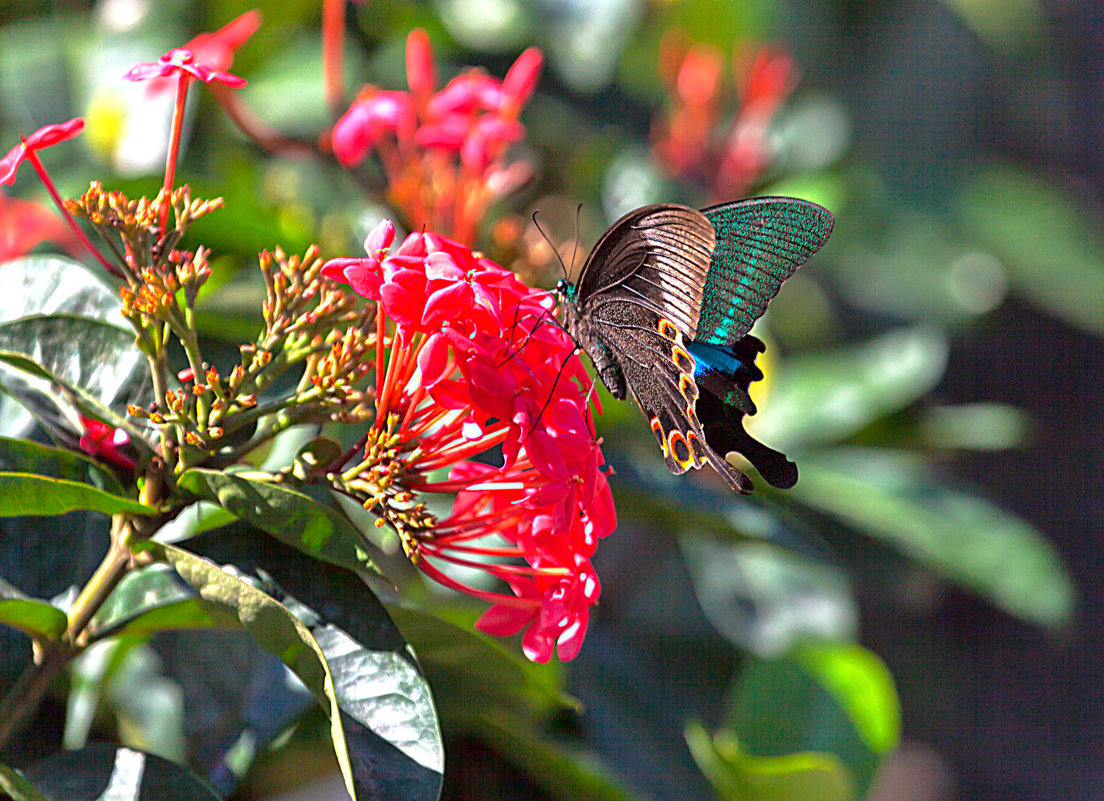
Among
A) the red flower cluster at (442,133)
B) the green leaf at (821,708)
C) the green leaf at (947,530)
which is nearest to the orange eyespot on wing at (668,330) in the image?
the red flower cluster at (442,133)

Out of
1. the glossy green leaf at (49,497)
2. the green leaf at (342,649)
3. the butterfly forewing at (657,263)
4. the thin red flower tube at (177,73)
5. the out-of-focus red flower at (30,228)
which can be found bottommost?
the green leaf at (342,649)

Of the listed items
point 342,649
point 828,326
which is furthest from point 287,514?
point 828,326

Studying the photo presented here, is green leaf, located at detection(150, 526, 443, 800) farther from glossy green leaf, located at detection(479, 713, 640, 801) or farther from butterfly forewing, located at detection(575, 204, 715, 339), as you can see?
glossy green leaf, located at detection(479, 713, 640, 801)

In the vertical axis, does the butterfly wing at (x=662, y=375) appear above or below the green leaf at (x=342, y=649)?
above

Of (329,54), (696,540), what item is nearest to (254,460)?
(329,54)

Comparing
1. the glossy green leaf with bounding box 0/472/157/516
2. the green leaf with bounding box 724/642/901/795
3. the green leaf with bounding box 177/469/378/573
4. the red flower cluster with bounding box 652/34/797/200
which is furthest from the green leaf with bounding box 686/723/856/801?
the red flower cluster with bounding box 652/34/797/200

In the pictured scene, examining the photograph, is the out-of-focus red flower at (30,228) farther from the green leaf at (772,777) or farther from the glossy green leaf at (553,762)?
the green leaf at (772,777)
